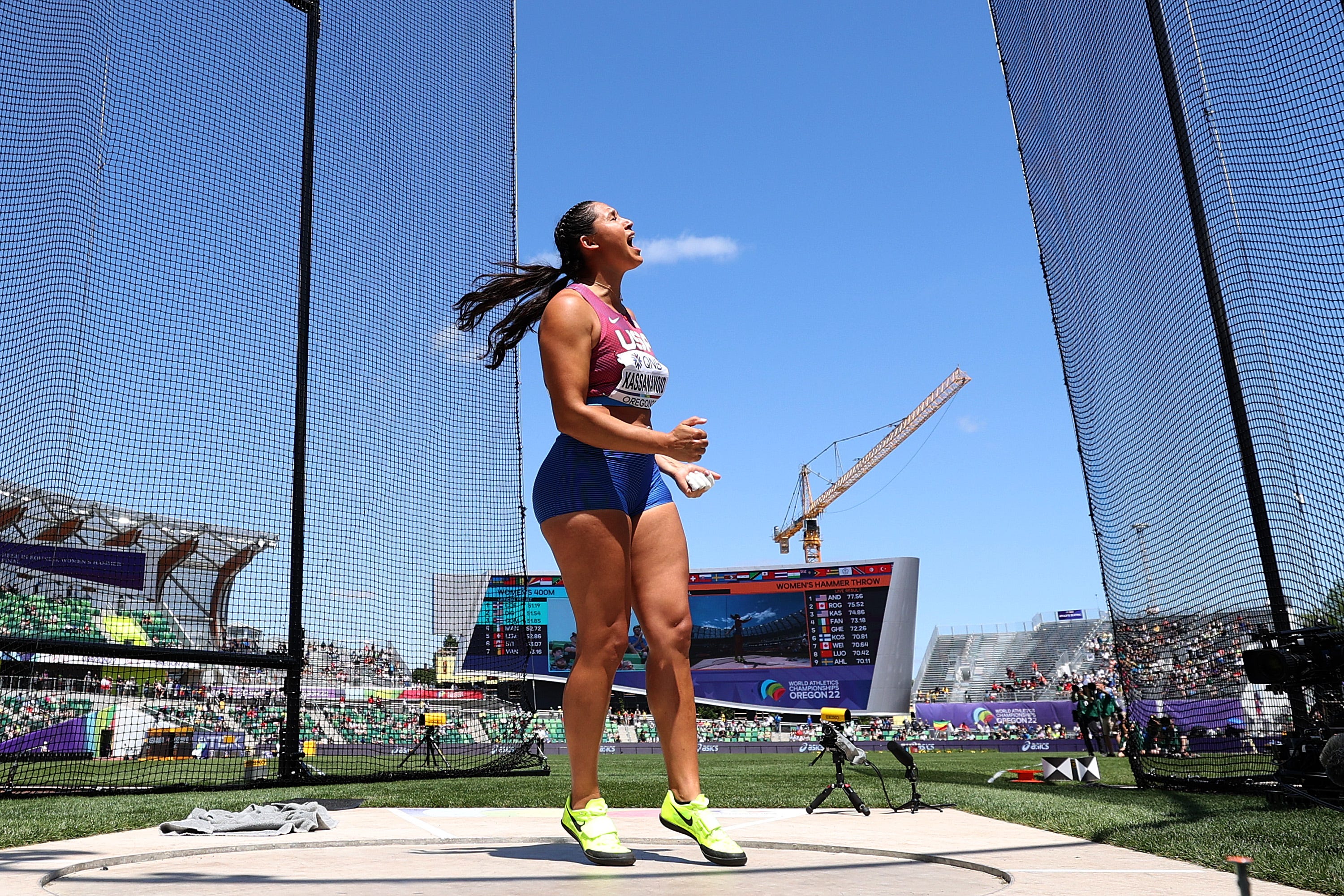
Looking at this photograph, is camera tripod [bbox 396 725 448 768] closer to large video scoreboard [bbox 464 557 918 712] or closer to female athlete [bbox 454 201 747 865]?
female athlete [bbox 454 201 747 865]

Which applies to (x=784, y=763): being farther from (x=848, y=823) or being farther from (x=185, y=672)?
(x=848, y=823)

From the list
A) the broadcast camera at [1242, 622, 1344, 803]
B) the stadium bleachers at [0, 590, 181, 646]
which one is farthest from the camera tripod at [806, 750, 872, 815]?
the stadium bleachers at [0, 590, 181, 646]

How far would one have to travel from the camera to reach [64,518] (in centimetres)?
679

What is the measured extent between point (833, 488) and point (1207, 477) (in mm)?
72655

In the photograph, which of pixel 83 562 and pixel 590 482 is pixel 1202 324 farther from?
pixel 83 562

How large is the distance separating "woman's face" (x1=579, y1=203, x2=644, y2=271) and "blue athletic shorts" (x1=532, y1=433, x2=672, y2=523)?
2.13ft

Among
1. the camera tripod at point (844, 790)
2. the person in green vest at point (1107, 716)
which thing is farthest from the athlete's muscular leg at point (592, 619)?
the person in green vest at point (1107, 716)

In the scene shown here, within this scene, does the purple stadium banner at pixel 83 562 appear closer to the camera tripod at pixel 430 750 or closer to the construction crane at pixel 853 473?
the camera tripod at pixel 430 750

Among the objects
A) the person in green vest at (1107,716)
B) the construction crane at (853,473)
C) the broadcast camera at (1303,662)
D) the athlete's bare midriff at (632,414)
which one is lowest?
the person in green vest at (1107,716)

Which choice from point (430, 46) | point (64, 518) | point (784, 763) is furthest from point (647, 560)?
point (784, 763)

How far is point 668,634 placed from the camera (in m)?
2.57

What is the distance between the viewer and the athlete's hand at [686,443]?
2.36 m

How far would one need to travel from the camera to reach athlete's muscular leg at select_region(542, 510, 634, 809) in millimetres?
2521

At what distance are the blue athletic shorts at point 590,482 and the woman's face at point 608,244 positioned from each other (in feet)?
2.13
